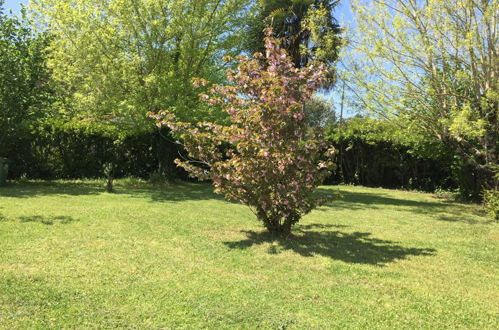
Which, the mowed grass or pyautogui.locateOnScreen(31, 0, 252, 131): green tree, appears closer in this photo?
the mowed grass

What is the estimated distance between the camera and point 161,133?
15250mm

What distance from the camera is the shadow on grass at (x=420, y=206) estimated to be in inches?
403

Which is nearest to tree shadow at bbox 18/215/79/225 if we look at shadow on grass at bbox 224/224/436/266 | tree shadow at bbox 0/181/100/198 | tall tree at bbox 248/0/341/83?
shadow on grass at bbox 224/224/436/266

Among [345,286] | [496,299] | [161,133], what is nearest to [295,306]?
[345,286]

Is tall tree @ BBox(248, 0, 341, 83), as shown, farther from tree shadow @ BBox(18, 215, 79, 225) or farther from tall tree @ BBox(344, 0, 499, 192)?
tree shadow @ BBox(18, 215, 79, 225)

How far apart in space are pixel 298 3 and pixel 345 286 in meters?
18.1

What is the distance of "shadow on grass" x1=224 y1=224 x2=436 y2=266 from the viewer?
591 cm

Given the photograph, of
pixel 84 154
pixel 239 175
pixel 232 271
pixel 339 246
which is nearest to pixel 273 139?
pixel 239 175

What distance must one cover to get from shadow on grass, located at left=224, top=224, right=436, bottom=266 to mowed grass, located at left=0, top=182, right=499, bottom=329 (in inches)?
1.2

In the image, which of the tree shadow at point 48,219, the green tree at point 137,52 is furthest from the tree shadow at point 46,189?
the tree shadow at point 48,219

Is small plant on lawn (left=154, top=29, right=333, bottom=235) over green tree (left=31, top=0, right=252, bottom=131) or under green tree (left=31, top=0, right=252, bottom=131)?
under

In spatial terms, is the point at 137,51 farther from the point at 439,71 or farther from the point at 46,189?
the point at 439,71

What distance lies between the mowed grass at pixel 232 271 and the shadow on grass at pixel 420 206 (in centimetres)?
108

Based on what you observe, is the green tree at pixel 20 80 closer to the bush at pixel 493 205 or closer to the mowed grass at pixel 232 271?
the mowed grass at pixel 232 271
